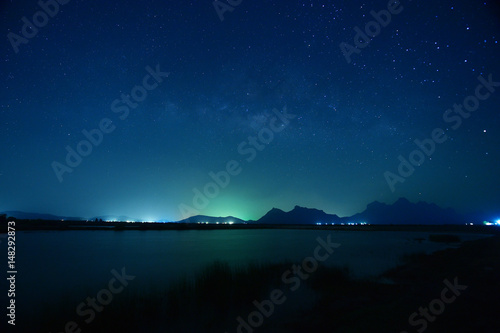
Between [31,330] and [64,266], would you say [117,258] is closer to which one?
[64,266]

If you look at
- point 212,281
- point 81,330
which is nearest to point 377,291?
point 212,281

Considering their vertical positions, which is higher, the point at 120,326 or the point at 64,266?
the point at 64,266

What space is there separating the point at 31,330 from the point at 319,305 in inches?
491

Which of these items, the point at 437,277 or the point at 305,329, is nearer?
the point at 305,329

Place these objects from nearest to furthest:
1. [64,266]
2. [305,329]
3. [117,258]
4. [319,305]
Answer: [305,329] < [319,305] < [64,266] < [117,258]

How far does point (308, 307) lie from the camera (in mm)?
12117

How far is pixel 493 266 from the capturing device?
18172 mm

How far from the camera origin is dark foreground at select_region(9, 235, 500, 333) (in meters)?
9.15

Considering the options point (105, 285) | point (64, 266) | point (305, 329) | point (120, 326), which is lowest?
point (305, 329)

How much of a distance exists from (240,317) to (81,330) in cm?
652

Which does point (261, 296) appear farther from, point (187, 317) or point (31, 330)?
point (31, 330)

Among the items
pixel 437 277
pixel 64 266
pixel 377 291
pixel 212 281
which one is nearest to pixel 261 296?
pixel 212 281

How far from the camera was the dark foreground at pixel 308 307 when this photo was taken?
9148 mm

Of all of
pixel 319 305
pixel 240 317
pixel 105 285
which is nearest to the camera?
pixel 240 317
